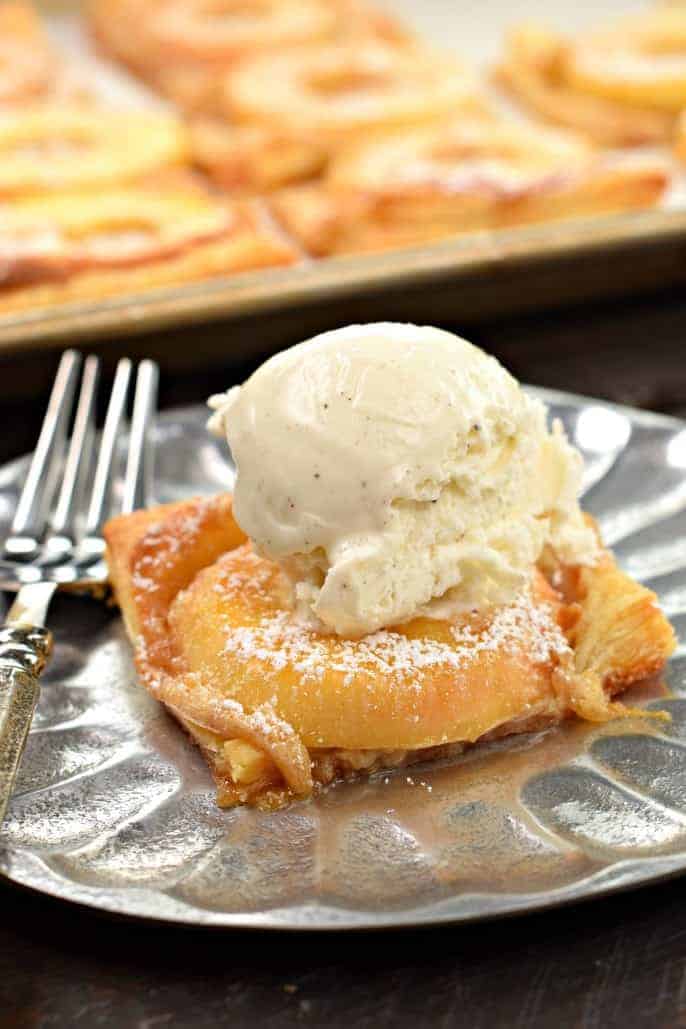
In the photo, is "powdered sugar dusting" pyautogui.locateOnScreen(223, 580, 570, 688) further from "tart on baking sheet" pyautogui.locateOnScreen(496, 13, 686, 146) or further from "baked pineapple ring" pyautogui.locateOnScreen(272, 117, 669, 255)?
"tart on baking sheet" pyautogui.locateOnScreen(496, 13, 686, 146)

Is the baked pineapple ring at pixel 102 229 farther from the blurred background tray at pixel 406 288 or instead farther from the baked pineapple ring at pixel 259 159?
the blurred background tray at pixel 406 288

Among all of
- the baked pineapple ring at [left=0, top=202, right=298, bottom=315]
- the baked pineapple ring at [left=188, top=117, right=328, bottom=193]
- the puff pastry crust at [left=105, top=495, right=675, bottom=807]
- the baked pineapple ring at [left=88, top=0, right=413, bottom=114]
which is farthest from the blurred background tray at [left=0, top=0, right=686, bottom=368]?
the baked pineapple ring at [left=88, top=0, right=413, bottom=114]

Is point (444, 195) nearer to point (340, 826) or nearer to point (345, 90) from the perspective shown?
point (345, 90)

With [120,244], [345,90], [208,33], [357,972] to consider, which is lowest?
[357,972]

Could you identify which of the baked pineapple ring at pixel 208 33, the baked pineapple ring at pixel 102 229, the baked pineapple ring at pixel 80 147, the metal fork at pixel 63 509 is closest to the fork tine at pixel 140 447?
the metal fork at pixel 63 509

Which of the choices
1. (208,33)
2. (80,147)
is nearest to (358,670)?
(80,147)

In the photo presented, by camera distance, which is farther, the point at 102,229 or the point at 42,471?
the point at 102,229

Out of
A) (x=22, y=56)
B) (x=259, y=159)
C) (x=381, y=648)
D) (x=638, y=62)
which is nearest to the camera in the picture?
(x=381, y=648)
